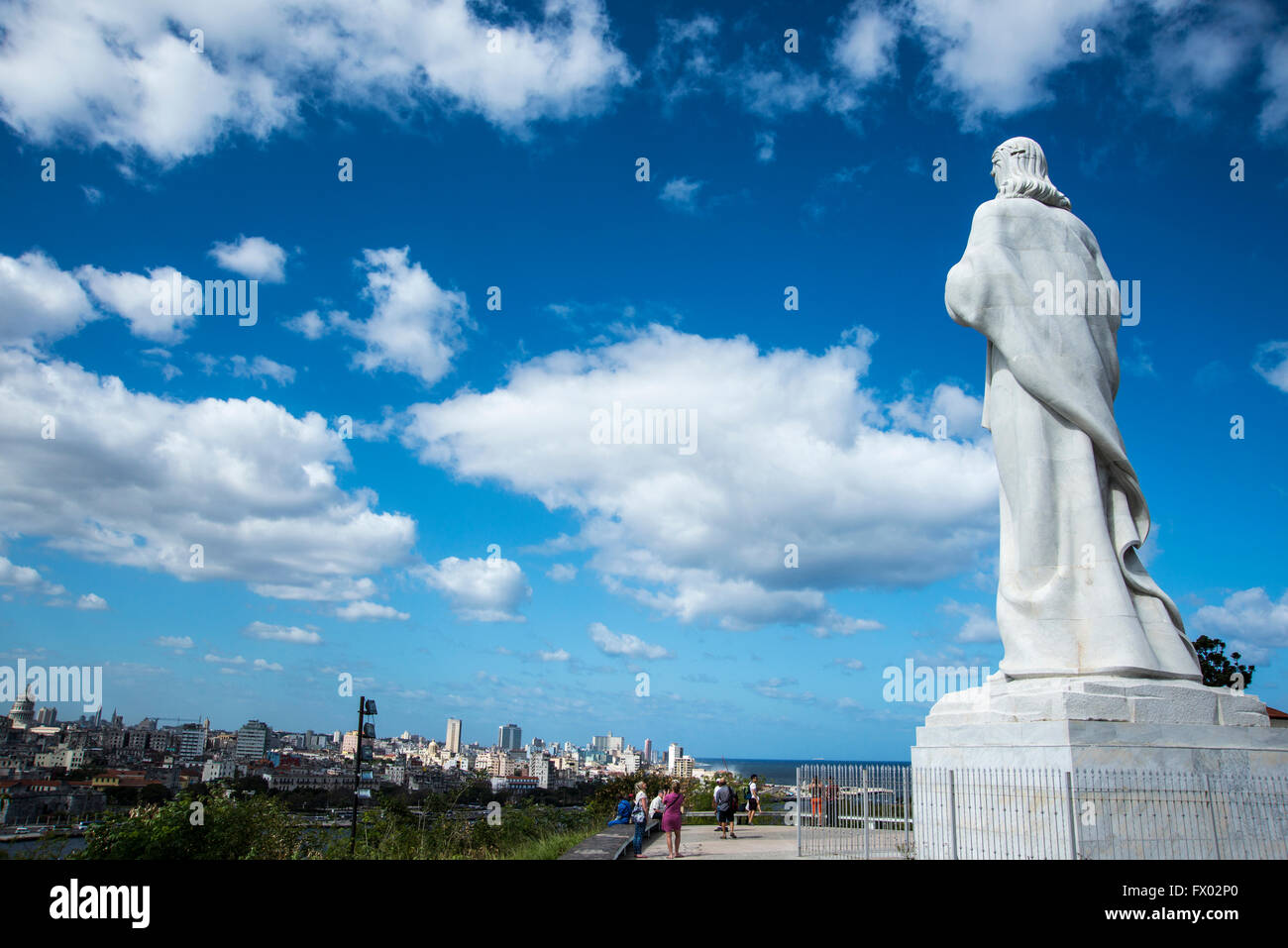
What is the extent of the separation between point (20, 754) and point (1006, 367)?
114ft

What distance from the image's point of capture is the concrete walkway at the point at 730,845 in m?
15.4

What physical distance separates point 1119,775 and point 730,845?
414 inches

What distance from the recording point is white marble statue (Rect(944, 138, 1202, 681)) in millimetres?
10195

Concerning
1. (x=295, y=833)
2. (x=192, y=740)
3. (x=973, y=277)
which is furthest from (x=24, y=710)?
(x=973, y=277)

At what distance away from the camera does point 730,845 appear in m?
17.8

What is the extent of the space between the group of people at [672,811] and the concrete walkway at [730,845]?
26 centimetres

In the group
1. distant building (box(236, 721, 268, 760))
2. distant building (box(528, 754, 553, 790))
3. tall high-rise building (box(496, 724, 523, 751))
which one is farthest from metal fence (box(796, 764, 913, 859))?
tall high-rise building (box(496, 724, 523, 751))

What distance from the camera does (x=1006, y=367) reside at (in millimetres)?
11594

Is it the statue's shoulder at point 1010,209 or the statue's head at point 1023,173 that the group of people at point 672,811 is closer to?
the statue's shoulder at point 1010,209

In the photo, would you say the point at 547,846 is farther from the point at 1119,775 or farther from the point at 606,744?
the point at 606,744

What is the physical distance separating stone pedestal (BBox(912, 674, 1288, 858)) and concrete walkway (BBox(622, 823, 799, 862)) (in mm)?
5624

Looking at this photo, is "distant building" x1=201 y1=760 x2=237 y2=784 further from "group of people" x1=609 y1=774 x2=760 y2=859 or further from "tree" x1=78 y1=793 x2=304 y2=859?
"group of people" x1=609 y1=774 x2=760 y2=859
